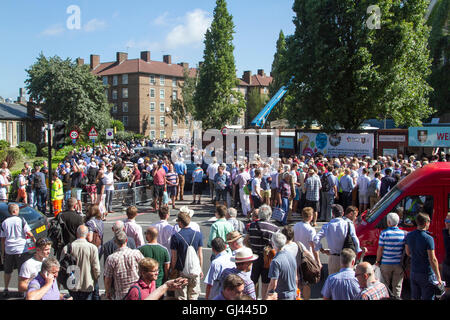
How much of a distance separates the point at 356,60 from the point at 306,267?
2008 cm

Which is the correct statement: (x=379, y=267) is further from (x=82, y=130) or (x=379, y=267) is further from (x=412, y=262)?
(x=82, y=130)

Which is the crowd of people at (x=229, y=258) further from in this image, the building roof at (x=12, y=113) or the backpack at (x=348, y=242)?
the building roof at (x=12, y=113)

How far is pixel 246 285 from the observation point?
15.7 ft

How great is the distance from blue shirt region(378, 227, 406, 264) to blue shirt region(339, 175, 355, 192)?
723 centimetres

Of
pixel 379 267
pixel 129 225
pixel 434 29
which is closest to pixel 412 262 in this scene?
pixel 379 267

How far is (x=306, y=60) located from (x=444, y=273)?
789 inches

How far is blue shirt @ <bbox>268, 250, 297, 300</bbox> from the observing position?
5340 millimetres

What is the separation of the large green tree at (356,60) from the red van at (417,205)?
16122mm

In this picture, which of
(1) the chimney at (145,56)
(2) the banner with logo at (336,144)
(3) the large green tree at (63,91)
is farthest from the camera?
(1) the chimney at (145,56)

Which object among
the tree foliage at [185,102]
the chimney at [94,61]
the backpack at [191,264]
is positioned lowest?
the backpack at [191,264]

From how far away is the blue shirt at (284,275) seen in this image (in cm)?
534

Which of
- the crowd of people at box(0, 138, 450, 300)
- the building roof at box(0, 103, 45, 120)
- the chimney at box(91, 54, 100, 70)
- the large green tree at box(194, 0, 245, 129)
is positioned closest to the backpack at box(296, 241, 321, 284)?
the crowd of people at box(0, 138, 450, 300)

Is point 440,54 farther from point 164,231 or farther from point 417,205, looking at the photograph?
point 164,231

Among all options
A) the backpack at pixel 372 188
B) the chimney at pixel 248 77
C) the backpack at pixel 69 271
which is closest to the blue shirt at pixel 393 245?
the backpack at pixel 69 271
